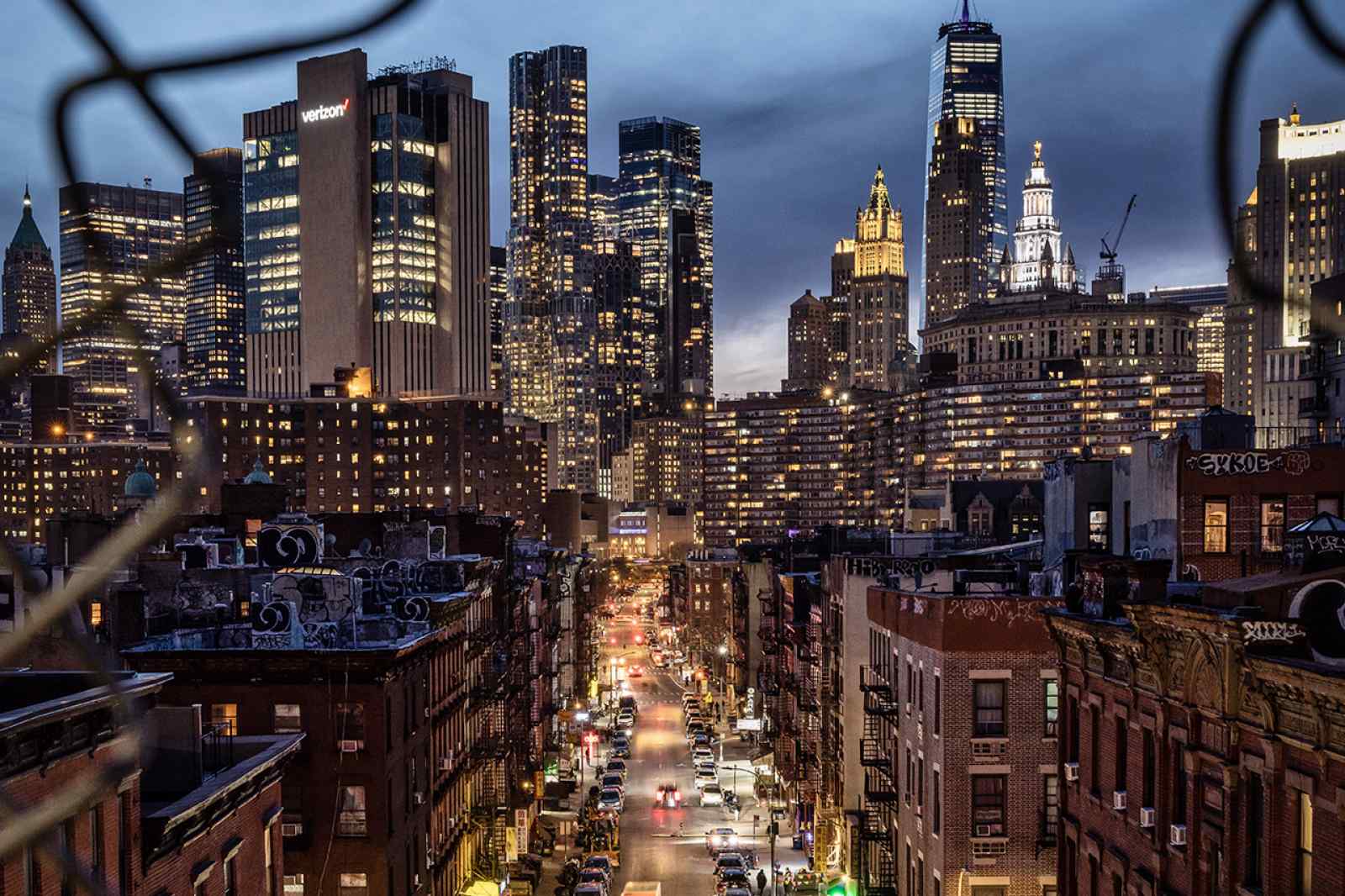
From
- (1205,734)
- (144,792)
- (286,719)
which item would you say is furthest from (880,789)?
(144,792)

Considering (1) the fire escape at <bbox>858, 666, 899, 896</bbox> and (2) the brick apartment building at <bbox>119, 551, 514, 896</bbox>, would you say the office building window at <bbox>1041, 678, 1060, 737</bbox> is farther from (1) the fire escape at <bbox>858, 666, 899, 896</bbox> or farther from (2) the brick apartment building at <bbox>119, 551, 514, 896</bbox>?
(2) the brick apartment building at <bbox>119, 551, 514, 896</bbox>

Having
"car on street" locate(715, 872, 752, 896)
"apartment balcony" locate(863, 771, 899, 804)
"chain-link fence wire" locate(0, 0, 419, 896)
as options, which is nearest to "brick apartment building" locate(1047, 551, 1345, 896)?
"apartment balcony" locate(863, 771, 899, 804)

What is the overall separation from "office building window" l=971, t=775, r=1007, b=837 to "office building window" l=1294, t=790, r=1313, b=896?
21879 millimetres

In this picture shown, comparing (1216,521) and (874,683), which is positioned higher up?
(1216,521)

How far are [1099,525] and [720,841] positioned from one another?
35768 millimetres

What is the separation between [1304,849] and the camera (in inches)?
885

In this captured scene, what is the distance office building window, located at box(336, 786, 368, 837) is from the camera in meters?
42.5

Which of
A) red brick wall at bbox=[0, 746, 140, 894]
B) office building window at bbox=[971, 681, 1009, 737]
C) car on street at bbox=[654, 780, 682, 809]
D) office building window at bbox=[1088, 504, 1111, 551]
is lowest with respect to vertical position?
car on street at bbox=[654, 780, 682, 809]

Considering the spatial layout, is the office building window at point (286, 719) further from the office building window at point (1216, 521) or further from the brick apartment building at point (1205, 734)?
the office building window at point (1216, 521)

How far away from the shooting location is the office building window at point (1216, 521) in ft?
136

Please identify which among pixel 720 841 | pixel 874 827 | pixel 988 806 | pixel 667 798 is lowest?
pixel 667 798

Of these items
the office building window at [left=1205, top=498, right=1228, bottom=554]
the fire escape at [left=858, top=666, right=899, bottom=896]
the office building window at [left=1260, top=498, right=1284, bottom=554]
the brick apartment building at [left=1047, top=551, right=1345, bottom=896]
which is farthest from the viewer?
the fire escape at [left=858, top=666, right=899, bottom=896]

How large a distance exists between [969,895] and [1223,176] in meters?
43.9

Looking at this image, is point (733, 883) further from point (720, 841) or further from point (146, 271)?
point (146, 271)
